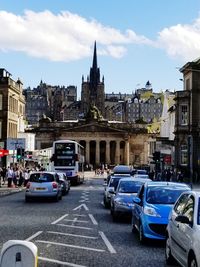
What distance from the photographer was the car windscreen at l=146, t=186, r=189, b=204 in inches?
597

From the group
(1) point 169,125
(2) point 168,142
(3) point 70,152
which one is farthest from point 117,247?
(1) point 169,125

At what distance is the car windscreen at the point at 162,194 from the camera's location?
1516 cm

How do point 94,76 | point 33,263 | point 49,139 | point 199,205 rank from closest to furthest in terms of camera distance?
point 33,263
point 199,205
point 49,139
point 94,76

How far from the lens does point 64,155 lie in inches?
2108

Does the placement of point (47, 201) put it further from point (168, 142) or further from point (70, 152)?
point (168, 142)

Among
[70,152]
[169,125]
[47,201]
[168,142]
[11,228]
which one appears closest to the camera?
[11,228]

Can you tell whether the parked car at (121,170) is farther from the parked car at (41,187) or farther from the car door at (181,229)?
the car door at (181,229)

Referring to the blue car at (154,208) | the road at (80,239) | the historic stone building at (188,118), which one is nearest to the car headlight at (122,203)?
the road at (80,239)

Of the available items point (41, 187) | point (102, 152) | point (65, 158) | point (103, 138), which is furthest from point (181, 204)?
point (102, 152)

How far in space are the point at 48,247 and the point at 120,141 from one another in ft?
428

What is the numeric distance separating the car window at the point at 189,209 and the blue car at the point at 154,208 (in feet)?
11.3

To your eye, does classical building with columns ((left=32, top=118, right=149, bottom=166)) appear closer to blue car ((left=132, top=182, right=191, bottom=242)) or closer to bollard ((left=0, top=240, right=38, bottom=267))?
blue car ((left=132, top=182, right=191, bottom=242))

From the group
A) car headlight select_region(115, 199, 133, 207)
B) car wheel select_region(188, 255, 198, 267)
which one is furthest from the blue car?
car wheel select_region(188, 255, 198, 267)

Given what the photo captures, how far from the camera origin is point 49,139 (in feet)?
461
